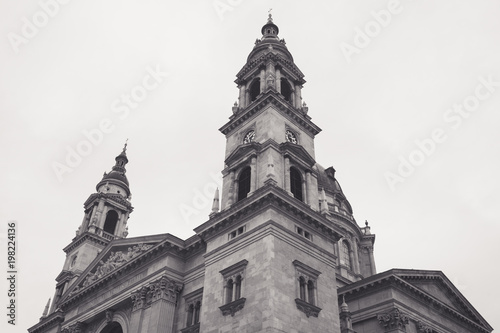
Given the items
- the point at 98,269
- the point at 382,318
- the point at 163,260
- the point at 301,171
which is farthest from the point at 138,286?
the point at 382,318

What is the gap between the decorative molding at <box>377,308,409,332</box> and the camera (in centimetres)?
3195

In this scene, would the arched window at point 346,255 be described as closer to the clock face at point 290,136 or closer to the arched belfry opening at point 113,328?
the clock face at point 290,136

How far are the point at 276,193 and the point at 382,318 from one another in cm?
1337

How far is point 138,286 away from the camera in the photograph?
33.4 metres

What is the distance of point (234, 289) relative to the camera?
87.6 feet

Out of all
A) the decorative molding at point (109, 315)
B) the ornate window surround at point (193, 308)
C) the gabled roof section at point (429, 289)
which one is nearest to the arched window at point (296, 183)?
the gabled roof section at point (429, 289)

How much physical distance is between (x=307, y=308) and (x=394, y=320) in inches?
393

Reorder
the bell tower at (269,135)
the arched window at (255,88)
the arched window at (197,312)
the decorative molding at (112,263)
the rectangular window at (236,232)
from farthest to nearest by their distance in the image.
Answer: the arched window at (255,88), the decorative molding at (112,263), the bell tower at (269,135), the arched window at (197,312), the rectangular window at (236,232)

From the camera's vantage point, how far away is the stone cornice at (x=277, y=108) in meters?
34.8

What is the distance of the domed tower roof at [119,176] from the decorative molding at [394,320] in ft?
122

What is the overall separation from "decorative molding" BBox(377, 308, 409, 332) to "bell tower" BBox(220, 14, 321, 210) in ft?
31.4

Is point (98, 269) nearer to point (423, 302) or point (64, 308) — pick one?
point (64, 308)

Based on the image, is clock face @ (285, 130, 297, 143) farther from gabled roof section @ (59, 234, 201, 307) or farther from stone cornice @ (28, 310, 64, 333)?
stone cornice @ (28, 310, 64, 333)

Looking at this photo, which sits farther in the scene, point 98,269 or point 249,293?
point 98,269
